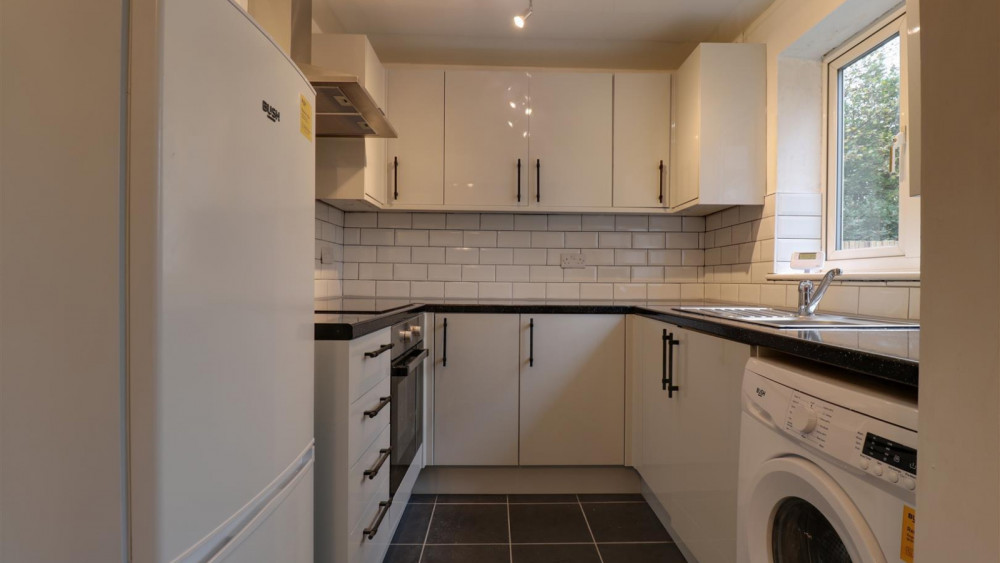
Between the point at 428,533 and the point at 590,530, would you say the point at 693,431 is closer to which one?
the point at 590,530

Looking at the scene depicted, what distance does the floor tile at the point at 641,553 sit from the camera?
1.85 m

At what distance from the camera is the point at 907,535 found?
0.70 m

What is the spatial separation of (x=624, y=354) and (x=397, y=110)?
1.71m

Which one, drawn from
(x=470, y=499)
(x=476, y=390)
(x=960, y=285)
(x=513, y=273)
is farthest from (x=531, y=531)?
(x=960, y=285)

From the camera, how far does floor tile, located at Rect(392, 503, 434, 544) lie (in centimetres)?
199

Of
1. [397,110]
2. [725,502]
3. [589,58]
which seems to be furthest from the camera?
[589,58]

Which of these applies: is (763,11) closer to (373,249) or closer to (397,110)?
(397,110)

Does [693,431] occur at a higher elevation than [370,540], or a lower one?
higher

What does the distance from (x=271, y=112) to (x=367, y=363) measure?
79cm

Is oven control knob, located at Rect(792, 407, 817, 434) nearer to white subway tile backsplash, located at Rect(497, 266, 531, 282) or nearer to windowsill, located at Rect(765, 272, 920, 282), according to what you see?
windowsill, located at Rect(765, 272, 920, 282)

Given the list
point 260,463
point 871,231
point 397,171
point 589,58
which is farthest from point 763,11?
point 260,463

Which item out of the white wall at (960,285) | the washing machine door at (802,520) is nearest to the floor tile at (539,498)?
the washing machine door at (802,520)

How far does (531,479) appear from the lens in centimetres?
243

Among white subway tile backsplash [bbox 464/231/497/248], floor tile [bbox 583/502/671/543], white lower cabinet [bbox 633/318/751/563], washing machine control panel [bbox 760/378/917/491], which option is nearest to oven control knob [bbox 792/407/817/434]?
washing machine control panel [bbox 760/378/917/491]
